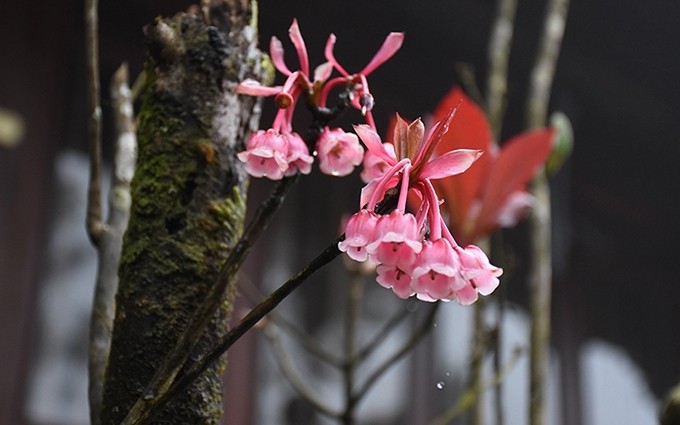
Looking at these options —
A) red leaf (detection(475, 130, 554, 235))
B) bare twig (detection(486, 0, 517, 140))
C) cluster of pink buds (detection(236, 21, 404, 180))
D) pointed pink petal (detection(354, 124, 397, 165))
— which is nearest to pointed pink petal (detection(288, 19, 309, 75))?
cluster of pink buds (detection(236, 21, 404, 180))

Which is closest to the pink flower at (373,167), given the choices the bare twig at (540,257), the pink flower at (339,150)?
the pink flower at (339,150)

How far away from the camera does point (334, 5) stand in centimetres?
186

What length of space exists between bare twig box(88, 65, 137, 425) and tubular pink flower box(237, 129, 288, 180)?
20cm

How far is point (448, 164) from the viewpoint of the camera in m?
0.43

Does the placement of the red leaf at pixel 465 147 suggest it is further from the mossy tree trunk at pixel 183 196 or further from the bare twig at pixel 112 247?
the mossy tree trunk at pixel 183 196

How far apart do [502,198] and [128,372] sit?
81cm

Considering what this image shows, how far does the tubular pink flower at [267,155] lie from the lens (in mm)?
489

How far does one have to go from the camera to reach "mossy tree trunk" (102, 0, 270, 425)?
0.52 meters

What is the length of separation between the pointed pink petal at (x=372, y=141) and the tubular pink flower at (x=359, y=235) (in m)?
0.04

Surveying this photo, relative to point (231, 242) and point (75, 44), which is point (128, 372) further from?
point (75, 44)

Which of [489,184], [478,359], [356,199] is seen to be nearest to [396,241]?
[489,184]

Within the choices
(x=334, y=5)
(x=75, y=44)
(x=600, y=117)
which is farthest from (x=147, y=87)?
(x=600, y=117)

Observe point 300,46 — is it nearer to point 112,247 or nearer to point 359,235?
point 359,235

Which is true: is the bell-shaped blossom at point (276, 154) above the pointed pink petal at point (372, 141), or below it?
below
